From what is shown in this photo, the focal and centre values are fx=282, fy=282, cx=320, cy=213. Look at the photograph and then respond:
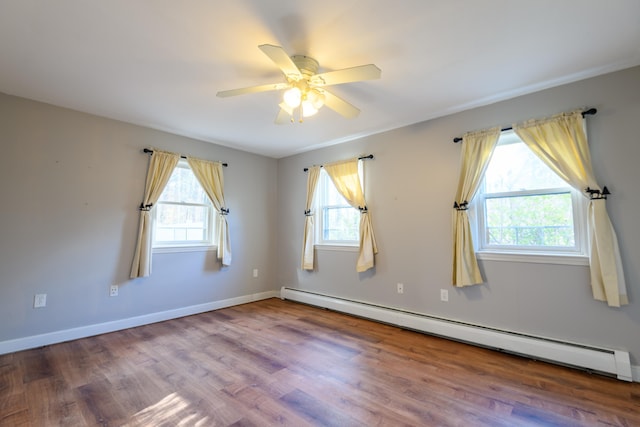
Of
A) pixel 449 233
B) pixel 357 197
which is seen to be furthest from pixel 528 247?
pixel 357 197

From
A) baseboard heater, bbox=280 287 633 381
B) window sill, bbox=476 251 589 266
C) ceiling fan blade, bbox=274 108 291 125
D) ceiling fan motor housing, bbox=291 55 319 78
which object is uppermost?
ceiling fan motor housing, bbox=291 55 319 78

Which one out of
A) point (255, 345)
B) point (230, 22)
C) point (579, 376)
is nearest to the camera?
point (230, 22)

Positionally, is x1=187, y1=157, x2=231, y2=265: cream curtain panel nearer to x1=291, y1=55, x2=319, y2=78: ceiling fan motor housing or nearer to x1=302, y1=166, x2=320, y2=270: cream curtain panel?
x1=302, y1=166, x2=320, y2=270: cream curtain panel

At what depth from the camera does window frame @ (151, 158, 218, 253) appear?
3.74 metres

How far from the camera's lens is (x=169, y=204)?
3920 mm

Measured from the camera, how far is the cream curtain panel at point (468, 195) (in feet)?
9.62

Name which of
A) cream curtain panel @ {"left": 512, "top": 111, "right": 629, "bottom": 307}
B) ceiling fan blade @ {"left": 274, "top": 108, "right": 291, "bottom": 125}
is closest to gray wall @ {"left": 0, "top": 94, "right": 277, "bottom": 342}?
ceiling fan blade @ {"left": 274, "top": 108, "right": 291, "bottom": 125}

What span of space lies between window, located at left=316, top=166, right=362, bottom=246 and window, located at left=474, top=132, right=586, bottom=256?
164 centimetres

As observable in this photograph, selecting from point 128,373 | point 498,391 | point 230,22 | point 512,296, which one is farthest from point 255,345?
point 230,22

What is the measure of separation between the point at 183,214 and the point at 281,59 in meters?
2.98

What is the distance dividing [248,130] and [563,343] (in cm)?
410

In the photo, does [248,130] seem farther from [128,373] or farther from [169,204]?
[128,373]

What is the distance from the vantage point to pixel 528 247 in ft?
9.09

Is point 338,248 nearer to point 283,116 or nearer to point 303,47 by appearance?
point 283,116
